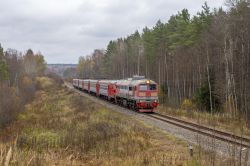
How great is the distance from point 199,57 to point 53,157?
43264 millimetres

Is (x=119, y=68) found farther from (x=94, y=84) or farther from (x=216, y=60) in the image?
(x=216, y=60)

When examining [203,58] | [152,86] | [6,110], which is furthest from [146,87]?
[203,58]

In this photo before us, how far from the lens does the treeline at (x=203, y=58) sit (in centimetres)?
3262

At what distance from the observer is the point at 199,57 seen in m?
52.4

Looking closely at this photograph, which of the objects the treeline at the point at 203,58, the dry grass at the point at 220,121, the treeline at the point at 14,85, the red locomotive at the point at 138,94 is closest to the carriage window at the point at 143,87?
the red locomotive at the point at 138,94

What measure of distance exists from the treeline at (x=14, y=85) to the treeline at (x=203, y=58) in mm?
16664

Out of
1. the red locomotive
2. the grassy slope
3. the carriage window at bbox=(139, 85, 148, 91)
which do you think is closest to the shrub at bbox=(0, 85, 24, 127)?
the red locomotive

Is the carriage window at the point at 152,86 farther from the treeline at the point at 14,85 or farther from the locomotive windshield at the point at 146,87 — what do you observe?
the treeline at the point at 14,85

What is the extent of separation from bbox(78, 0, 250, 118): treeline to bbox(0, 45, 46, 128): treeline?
54.7 feet

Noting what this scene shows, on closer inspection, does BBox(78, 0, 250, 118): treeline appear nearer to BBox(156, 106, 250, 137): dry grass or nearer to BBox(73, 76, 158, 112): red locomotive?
BBox(156, 106, 250, 137): dry grass

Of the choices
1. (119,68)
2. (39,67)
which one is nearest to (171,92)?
(119,68)

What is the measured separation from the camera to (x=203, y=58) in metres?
50.5

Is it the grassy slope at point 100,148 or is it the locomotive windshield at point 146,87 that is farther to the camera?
the locomotive windshield at point 146,87

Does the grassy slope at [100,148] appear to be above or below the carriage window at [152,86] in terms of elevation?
below
